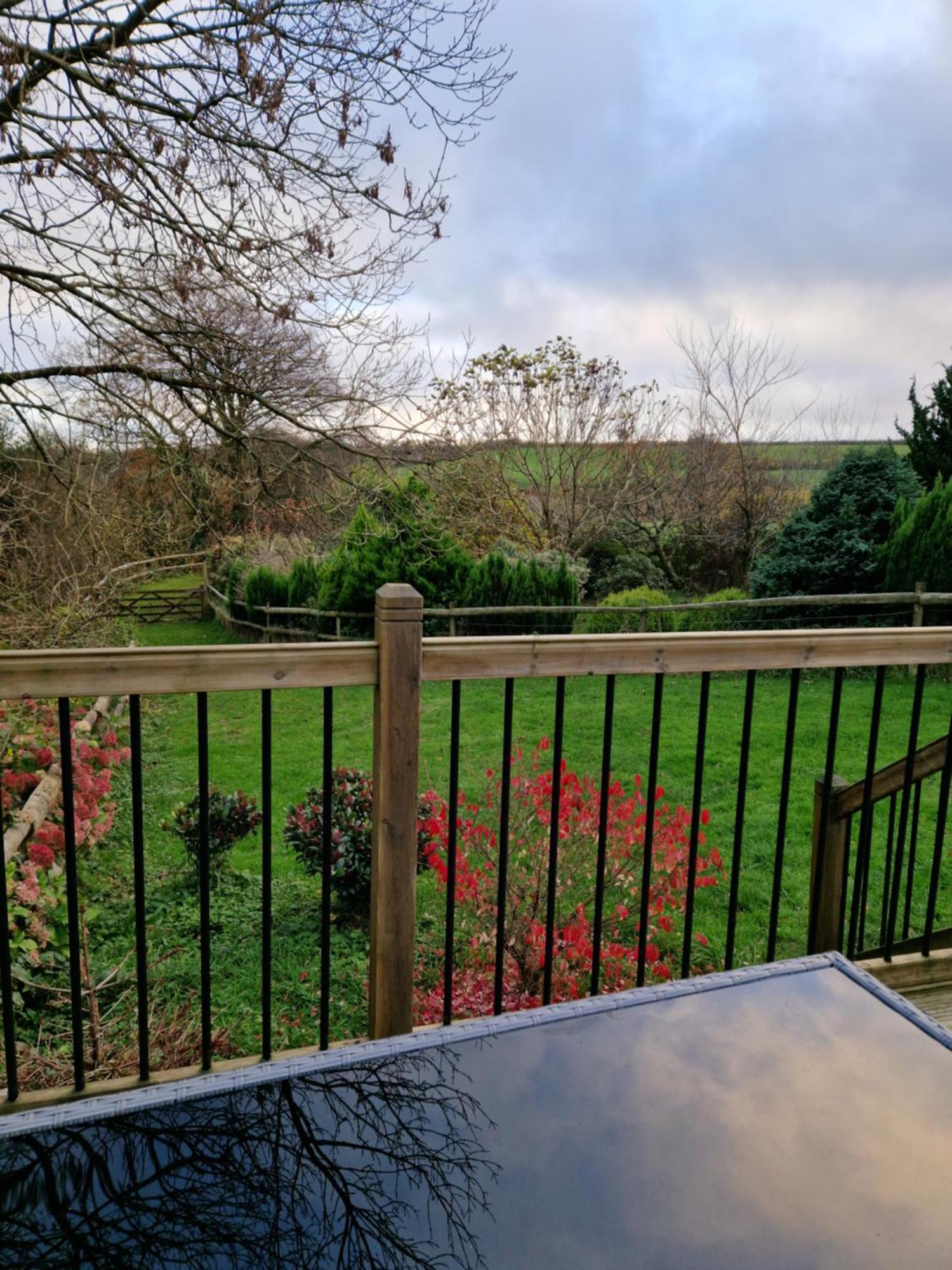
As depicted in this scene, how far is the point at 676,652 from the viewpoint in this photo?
1.86m

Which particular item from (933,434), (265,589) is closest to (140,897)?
(265,589)

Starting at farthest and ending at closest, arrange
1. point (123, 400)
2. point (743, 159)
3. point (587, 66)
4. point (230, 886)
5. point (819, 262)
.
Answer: point (819, 262) → point (743, 159) → point (587, 66) → point (230, 886) → point (123, 400)

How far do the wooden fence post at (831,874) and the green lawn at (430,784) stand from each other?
1267 mm

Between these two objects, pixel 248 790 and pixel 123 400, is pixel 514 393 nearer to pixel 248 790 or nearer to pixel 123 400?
pixel 248 790

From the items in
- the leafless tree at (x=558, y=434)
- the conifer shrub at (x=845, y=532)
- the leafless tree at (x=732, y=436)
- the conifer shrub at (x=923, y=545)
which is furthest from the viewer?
the leafless tree at (x=732, y=436)

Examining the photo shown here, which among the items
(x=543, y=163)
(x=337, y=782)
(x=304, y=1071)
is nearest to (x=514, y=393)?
(x=543, y=163)

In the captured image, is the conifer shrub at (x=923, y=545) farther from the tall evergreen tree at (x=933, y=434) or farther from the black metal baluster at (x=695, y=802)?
the black metal baluster at (x=695, y=802)

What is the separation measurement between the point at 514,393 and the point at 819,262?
15.1 feet

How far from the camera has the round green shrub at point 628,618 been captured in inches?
383

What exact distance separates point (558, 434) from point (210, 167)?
955 cm

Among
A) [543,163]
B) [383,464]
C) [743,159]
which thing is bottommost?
[383,464]

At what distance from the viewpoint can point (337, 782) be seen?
4.57 m

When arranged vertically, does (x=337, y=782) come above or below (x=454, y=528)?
below

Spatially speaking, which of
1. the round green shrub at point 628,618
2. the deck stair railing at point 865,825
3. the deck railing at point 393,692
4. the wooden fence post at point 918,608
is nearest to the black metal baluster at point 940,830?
the deck stair railing at point 865,825
